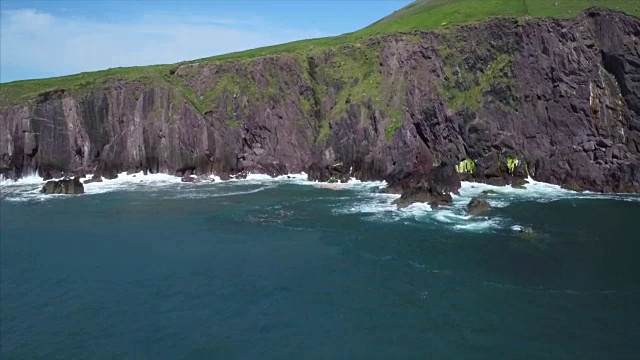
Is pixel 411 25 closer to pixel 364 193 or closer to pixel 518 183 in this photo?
pixel 518 183

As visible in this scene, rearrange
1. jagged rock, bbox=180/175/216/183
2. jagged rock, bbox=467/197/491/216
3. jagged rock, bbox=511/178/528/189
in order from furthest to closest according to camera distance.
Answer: jagged rock, bbox=180/175/216/183 → jagged rock, bbox=511/178/528/189 → jagged rock, bbox=467/197/491/216

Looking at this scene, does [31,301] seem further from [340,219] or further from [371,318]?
[340,219]

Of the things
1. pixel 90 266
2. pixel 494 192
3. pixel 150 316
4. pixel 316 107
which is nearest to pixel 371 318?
pixel 150 316

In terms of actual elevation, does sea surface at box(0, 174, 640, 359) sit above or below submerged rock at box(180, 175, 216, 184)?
below

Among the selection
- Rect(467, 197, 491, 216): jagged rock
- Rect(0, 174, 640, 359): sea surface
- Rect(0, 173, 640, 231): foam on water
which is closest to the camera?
Rect(0, 174, 640, 359): sea surface

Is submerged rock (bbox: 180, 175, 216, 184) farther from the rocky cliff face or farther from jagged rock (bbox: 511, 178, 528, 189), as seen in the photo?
jagged rock (bbox: 511, 178, 528, 189)

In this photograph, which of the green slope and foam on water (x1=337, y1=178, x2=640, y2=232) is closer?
foam on water (x1=337, y1=178, x2=640, y2=232)

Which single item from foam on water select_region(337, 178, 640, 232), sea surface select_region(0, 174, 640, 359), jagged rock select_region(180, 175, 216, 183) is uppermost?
jagged rock select_region(180, 175, 216, 183)

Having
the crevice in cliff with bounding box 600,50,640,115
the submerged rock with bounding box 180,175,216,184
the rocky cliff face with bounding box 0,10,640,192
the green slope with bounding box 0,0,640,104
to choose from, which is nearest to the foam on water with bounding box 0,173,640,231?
the submerged rock with bounding box 180,175,216,184
